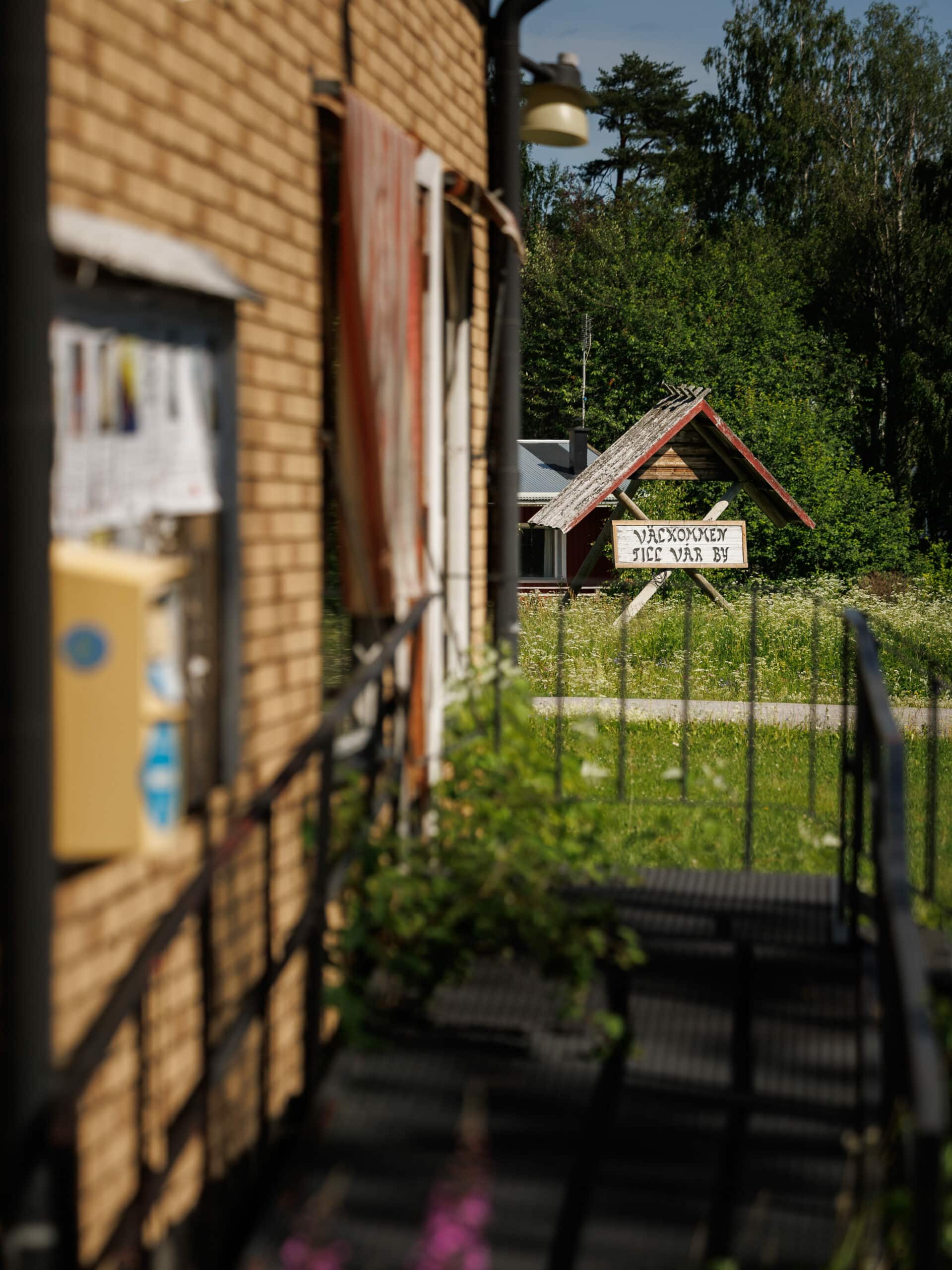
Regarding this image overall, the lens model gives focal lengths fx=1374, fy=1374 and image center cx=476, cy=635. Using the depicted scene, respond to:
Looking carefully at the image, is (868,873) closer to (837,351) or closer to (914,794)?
(914,794)

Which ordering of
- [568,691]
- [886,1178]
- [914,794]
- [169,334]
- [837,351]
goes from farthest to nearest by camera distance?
[837,351]
[568,691]
[914,794]
[169,334]
[886,1178]

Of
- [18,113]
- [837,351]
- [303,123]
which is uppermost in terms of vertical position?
[837,351]

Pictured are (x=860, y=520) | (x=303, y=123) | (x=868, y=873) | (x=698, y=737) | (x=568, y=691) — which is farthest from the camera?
(x=860, y=520)

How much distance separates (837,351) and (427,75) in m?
31.6

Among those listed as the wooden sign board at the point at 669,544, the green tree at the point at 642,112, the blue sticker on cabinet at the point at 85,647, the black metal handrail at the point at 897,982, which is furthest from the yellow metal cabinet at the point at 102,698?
the green tree at the point at 642,112

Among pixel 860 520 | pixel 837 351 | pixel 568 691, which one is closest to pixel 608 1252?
pixel 568 691

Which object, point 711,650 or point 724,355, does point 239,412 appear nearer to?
point 711,650

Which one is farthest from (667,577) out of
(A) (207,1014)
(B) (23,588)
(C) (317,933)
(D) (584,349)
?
(D) (584,349)

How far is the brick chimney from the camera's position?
30.1 meters

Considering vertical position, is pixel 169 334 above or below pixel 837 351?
below

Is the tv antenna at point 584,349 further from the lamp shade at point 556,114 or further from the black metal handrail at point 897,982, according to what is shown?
the black metal handrail at point 897,982

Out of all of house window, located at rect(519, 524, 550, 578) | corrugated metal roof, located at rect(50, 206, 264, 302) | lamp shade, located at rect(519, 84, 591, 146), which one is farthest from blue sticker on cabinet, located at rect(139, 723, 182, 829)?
house window, located at rect(519, 524, 550, 578)

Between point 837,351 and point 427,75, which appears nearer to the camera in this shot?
point 427,75

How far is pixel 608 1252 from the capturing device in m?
2.93
